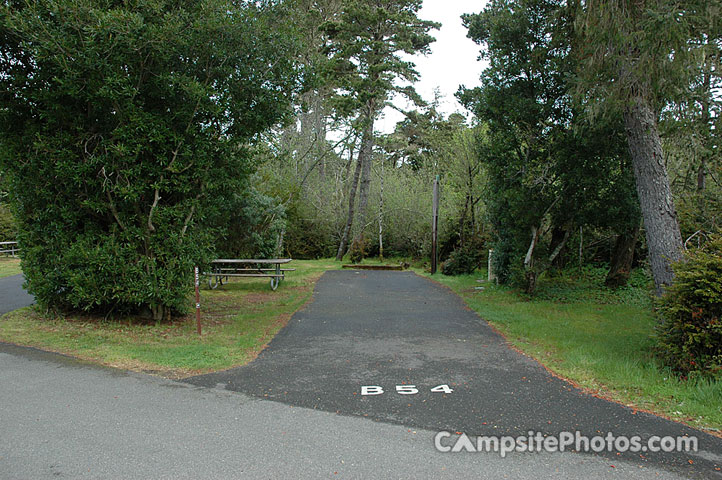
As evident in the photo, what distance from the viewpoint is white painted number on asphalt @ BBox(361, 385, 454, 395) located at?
5266mm

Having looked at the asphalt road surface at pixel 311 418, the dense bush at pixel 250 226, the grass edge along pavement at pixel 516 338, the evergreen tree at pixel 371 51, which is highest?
the evergreen tree at pixel 371 51

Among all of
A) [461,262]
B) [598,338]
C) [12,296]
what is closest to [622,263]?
[461,262]

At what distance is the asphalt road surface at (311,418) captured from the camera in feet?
11.5

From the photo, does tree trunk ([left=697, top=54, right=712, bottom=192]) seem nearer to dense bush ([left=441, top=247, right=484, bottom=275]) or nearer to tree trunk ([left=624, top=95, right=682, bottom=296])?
tree trunk ([left=624, top=95, right=682, bottom=296])

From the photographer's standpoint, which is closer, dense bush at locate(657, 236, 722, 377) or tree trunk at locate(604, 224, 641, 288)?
dense bush at locate(657, 236, 722, 377)

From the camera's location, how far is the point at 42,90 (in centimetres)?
773

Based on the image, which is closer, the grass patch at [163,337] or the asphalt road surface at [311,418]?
the asphalt road surface at [311,418]

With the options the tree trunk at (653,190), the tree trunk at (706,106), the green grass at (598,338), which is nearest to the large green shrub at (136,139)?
the tree trunk at (653,190)

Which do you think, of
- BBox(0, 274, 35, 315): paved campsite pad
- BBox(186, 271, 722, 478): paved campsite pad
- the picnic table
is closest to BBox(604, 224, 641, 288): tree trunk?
BBox(186, 271, 722, 478): paved campsite pad

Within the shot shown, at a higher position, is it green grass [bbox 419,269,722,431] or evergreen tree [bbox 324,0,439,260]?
evergreen tree [bbox 324,0,439,260]

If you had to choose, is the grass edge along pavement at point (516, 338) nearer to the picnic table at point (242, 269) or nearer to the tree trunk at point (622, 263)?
the tree trunk at point (622, 263)

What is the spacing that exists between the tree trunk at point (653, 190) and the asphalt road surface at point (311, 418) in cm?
252

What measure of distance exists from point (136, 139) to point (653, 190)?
8158mm

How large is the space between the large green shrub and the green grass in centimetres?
612
